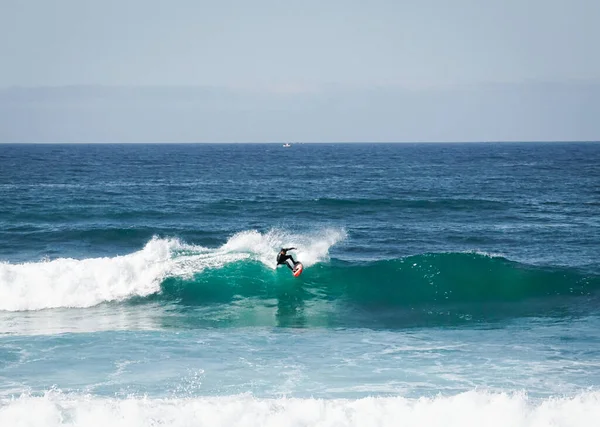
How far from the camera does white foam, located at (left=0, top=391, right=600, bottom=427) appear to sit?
1332 centimetres

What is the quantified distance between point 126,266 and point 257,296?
5103 mm

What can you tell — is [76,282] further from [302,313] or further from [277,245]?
[277,245]

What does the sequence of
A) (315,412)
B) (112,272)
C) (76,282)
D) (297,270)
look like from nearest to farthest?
(315,412) → (76,282) → (112,272) → (297,270)

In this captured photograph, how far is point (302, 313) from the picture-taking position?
2264cm

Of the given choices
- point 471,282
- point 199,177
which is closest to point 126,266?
point 471,282

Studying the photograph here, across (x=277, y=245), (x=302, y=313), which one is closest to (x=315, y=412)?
(x=302, y=313)

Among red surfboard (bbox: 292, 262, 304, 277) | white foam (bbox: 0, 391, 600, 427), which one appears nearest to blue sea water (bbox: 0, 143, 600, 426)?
white foam (bbox: 0, 391, 600, 427)

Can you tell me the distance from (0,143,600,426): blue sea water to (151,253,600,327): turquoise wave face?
9cm

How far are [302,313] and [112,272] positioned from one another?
7318 mm

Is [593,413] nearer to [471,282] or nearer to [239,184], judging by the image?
[471,282]

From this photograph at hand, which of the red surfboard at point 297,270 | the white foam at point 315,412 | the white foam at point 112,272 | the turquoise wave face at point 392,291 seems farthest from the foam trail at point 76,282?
the white foam at point 315,412

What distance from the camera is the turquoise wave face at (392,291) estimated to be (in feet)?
73.7

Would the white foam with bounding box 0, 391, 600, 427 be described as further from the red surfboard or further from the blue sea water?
the red surfboard

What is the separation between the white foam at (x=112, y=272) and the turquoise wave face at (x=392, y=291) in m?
0.73
